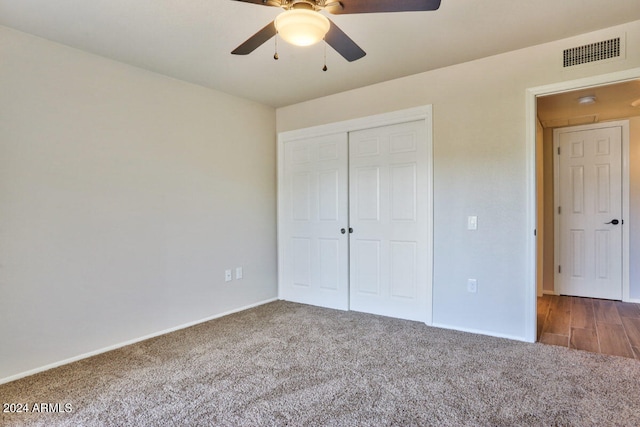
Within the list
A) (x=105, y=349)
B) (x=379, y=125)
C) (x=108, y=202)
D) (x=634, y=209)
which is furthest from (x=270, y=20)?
(x=634, y=209)

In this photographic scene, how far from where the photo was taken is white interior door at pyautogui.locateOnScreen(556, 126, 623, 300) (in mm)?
4234

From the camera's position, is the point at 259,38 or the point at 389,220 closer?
the point at 259,38

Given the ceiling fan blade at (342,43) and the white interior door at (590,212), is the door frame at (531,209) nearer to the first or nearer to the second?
the ceiling fan blade at (342,43)

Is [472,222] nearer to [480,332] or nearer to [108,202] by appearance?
[480,332]

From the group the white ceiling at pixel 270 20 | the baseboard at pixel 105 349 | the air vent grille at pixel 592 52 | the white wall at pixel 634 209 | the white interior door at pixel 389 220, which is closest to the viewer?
the white ceiling at pixel 270 20

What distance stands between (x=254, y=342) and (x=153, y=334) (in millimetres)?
947

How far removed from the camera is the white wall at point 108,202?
94.4 inches

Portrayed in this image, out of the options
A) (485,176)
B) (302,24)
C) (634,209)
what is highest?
(302,24)

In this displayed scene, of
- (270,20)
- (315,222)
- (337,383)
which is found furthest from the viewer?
(315,222)

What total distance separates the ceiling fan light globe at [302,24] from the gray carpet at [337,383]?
1.87 m

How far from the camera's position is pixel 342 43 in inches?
73.7

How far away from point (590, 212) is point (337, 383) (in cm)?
402

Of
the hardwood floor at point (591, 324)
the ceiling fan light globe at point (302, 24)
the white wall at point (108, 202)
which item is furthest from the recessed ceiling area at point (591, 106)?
the white wall at point (108, 202)

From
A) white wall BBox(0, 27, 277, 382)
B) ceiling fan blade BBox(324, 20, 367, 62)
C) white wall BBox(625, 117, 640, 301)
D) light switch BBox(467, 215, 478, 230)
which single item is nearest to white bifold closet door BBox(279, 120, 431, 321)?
light switch BBox(467, 215, 478, 230)
